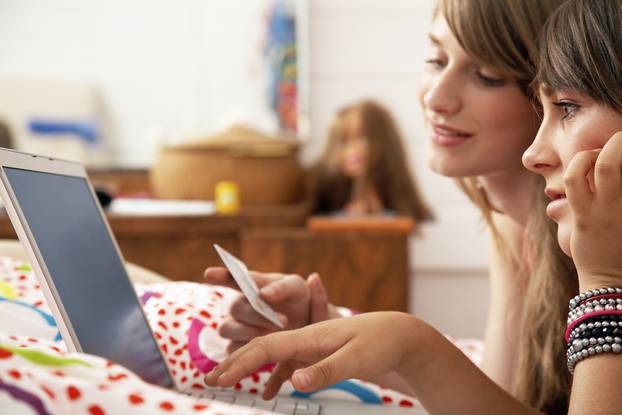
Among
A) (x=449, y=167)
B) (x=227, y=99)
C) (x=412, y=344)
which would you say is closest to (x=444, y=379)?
(x=412, y=344)

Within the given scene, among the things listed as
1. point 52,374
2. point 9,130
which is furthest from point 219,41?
point 52,374

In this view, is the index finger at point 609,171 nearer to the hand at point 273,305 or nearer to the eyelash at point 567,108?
the eyelash at point 567,108

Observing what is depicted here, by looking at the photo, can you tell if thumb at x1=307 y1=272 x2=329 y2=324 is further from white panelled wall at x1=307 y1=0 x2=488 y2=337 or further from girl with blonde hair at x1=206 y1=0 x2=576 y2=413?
white panelled wall at x1=307 y1=0 x2=488 y2=337

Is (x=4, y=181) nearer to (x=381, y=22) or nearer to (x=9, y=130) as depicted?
(x=9, y=130)

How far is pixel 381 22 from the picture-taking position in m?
2.66

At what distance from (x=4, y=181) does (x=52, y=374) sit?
19cm

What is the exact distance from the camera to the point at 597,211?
581 mm

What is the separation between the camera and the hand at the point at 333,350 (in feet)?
1.90

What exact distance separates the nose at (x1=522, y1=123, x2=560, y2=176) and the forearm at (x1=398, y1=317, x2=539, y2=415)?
0.62 ft

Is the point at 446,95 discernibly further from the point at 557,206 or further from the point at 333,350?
the point at 333,350

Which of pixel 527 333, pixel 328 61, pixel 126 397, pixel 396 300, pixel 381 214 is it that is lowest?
pixel 396 300

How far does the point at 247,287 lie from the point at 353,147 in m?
1.66

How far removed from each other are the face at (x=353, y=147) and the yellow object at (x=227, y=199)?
16.0 inches

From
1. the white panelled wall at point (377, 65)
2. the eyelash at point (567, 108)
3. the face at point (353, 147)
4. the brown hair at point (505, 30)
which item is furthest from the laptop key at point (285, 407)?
the white panelled wall at point (377, 65)
